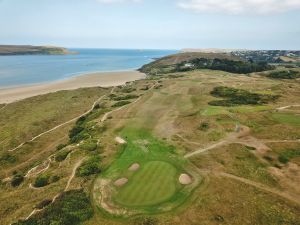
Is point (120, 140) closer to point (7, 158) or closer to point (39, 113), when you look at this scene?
point (7, 158)

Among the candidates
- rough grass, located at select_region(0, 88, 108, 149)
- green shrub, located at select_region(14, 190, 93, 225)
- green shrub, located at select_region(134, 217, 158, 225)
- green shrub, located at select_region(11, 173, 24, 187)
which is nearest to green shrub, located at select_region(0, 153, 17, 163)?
rough grass, located at select_region(0, 88, 108, 149)

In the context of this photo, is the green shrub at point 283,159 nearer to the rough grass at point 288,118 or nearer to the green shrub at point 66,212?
the rough grass at point 288,118

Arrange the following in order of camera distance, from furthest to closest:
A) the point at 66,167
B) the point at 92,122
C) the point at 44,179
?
1. the point at 92,122
2. the point at 66,167
3. the point at 44,179

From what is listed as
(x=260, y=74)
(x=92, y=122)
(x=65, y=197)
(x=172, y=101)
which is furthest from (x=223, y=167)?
(x=260, y=74)

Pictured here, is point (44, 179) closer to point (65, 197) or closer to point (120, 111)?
point (65, 197)

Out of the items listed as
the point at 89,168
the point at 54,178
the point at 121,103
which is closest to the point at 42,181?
the point at 54,178
